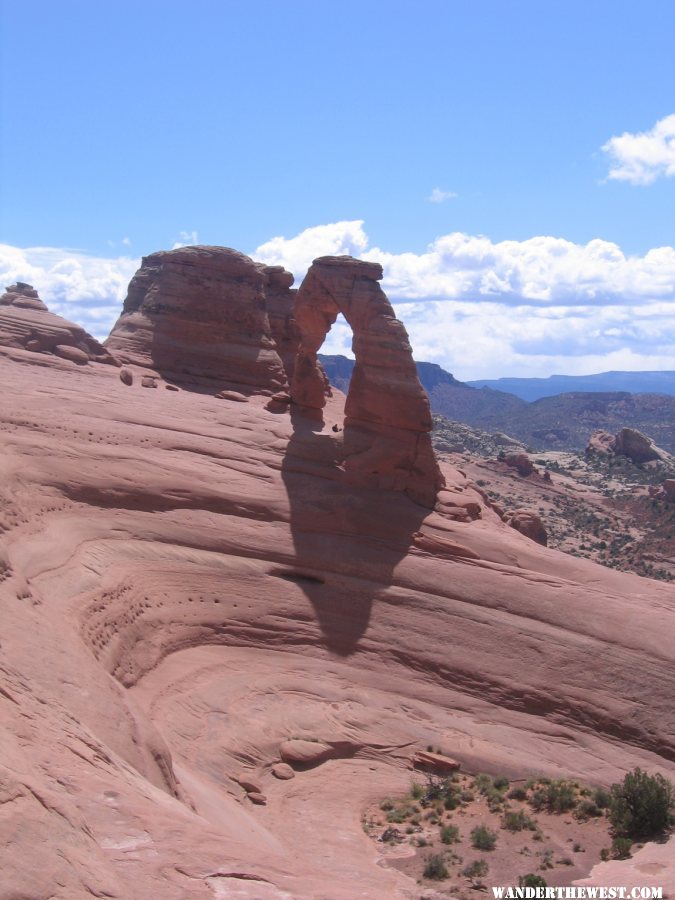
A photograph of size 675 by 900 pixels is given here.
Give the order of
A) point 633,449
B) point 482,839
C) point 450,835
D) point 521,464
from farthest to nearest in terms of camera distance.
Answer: point 633,449 < point 521,464 < point 450,835 < point 482,839

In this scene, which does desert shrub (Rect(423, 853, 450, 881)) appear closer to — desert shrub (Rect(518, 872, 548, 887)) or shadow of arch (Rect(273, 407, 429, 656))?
desert shrub (Rect(518, 872, 548, 887))

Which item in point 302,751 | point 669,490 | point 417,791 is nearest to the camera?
point 417,791

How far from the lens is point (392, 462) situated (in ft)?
83.4

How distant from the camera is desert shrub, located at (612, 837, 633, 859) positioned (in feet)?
49.3

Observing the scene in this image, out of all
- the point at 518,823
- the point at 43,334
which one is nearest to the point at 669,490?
the point at 43,334

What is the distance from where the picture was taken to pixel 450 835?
15.8 metres

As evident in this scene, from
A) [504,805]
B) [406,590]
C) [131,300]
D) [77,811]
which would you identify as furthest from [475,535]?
[131,300]

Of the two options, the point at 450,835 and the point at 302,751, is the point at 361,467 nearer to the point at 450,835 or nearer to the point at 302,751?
the point at 302,751

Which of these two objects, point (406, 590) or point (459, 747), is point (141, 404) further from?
point (459, 747)

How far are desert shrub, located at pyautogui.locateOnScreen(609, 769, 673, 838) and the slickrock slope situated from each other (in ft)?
2.91

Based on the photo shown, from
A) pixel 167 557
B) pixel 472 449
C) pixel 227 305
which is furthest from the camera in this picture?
pixel 472 449

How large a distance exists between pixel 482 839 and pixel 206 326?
27.2 meters

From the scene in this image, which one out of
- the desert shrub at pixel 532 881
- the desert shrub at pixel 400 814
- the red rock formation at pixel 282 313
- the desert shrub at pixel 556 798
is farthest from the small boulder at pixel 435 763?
the red rock formation at pixel 282 313

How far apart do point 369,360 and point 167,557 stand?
8737mm
